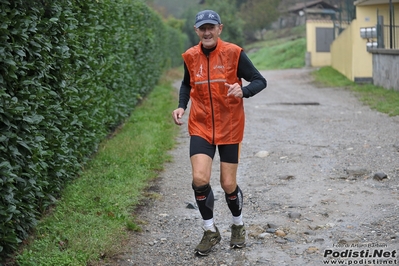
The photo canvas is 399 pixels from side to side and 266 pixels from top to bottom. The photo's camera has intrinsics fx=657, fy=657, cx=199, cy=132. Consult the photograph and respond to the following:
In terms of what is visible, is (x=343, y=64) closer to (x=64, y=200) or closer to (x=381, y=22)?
(x=381, y=22)

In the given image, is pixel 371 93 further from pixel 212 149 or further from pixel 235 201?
pixel 212 149

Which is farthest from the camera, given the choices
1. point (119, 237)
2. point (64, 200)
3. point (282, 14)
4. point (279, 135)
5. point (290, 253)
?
point (282, 14)

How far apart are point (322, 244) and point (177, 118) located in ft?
5.51

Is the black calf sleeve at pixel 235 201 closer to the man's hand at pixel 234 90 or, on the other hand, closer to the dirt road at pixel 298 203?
the dirt road at pixel 298 203

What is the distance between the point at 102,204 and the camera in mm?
7035

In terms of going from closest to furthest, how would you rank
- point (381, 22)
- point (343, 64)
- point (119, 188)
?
point (119, 188)
point (381, 22)
point (343, 64)

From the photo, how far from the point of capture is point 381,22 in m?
21.7

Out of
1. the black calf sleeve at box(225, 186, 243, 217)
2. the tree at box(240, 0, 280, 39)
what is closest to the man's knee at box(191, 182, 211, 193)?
the black calf sleeve at box(225, 186, 243, 217)

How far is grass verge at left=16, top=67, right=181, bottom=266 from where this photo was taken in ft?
17.8

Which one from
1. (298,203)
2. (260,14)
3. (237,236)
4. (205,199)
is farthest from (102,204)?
(260,14)

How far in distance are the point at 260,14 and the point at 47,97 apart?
55501mm

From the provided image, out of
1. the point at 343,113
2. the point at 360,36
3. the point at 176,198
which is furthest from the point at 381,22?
the point at 176,198

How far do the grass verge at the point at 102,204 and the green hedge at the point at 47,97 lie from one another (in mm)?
166

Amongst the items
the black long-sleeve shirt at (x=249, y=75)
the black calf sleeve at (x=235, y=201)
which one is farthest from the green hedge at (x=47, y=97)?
the black calf sleeve at (x=235, y=201)
